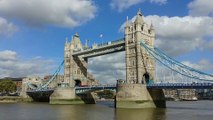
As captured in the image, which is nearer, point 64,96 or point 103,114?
point 103,114

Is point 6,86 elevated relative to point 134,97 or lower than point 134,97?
elevated

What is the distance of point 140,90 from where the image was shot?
5859 cm

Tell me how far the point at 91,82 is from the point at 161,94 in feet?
109

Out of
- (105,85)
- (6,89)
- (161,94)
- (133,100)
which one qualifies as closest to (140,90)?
(133,100)

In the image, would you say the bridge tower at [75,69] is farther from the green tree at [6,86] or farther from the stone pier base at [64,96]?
the green tree at [6,86]

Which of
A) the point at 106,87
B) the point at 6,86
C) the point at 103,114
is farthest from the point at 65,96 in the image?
the point at 6,86

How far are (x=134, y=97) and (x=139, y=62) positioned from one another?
10296 mm

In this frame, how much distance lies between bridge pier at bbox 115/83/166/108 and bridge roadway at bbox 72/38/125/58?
14311 millimetres

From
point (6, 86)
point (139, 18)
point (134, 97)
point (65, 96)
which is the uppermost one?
point (139, 18)

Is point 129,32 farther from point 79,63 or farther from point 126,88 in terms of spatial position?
point 79,63

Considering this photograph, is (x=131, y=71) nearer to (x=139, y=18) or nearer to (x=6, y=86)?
(x=139, y=18)

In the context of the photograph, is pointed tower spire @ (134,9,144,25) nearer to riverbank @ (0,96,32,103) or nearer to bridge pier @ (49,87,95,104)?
bridge pier @ (49,87,95,104)

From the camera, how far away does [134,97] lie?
190 ft

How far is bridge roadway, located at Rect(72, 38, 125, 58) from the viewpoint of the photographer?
72.5m
